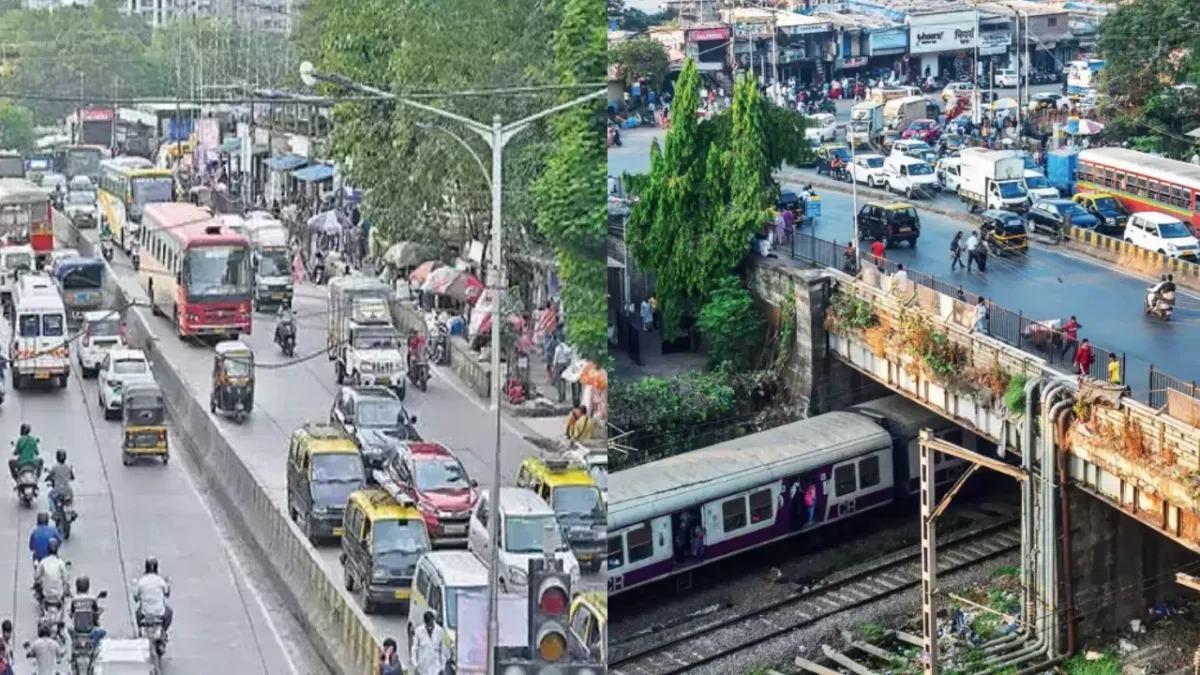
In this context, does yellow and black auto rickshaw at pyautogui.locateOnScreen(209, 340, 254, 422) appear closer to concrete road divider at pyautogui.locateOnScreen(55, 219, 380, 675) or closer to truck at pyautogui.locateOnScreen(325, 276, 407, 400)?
concrete road divider at pyautogui.locateOnScreen(55, 219, 380, 675)

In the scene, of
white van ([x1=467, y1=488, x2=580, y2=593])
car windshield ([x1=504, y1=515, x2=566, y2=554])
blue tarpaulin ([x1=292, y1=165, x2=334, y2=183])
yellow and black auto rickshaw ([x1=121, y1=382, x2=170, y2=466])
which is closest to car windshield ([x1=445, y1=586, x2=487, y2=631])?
white van ([x1=467, y1=488, x2=580, y2=593])

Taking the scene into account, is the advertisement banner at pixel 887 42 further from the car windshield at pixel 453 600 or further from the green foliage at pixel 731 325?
the car windshield at pixel 453 600

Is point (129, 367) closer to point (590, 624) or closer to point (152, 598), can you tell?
point (152, 598)

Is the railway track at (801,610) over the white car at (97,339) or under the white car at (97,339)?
under

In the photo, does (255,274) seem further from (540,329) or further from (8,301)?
(540,329)

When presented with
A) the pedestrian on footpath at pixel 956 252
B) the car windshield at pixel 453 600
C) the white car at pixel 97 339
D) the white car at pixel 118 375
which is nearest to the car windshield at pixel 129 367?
the white car at pixel 118 375

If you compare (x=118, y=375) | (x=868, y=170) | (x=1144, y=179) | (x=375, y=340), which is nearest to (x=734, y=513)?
(x=868, y=170)

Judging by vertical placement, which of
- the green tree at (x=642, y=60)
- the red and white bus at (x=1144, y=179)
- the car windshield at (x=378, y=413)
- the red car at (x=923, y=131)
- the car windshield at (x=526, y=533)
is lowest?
the car windshield at (x=378, y=413)
